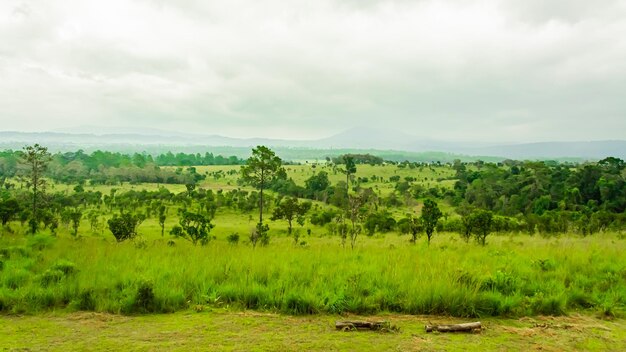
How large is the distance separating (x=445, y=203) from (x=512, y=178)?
62.7 ft

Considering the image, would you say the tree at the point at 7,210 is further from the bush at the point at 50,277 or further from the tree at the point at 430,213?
the bush at the point at 50,277

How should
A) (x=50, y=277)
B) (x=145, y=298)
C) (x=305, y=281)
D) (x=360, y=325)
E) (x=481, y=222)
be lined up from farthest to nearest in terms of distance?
(x=481, y=222) < (x=305, y=281) < (x=50, y=277) < (x=145, y=298) < (x=360, y=325)

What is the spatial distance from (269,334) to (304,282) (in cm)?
184

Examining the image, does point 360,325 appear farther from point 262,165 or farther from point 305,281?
point 262,165

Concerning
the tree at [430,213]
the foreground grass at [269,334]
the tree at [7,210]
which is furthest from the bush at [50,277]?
the tree at [7,210]

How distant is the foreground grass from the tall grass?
32cm

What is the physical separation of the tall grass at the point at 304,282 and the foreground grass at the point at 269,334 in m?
0.32

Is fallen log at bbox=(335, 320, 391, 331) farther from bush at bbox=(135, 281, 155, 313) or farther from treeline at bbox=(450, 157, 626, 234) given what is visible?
treeline at bbox=(450, 157, 626, 234)

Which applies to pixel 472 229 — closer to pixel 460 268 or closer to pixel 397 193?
pixel 460 268

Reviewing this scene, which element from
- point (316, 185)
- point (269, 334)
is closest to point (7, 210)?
point (269, 334)

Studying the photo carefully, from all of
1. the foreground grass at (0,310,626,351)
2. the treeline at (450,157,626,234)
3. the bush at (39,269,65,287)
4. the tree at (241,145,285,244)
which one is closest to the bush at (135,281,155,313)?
the foreground grass at (0,310,626,351)

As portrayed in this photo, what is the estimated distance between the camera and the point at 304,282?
7.09m

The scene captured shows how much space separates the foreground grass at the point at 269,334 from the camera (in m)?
4.96

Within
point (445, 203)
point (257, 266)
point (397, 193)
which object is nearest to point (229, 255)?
point (257, 266)
